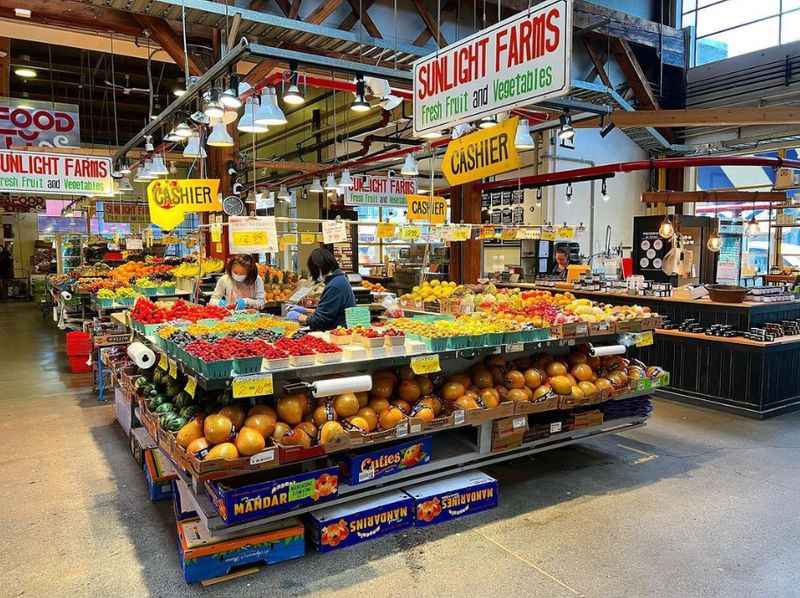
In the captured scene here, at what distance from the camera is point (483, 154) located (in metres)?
4.98

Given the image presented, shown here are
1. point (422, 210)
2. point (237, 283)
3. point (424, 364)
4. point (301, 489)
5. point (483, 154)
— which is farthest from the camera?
point (422, 210)

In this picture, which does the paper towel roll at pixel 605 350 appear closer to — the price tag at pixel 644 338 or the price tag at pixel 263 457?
the price tag at pixel 644 338

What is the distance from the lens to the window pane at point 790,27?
10.7 metres

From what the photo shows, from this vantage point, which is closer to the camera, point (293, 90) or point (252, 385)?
point (252, 385)

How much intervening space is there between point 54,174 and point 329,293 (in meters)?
6.57

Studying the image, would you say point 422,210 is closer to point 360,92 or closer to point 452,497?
point 360,92

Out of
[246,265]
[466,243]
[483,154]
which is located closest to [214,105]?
[483,154]

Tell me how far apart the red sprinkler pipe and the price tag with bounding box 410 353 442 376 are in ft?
20.6

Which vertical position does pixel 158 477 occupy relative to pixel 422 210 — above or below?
below

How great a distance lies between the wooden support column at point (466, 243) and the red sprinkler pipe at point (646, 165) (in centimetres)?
64

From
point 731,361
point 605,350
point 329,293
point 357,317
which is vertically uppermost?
point 329,293

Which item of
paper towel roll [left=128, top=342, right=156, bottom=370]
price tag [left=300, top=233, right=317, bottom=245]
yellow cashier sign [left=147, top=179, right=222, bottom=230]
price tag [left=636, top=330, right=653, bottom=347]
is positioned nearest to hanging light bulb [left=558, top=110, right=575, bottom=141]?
price tag [left=636, top=330, right=653, bottom=347]

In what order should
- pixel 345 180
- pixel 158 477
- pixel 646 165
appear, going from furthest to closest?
1. pixel 345 180
2. pixel 646 165
3. pixel 158 477

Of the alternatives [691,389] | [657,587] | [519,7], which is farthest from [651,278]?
[657,587]
